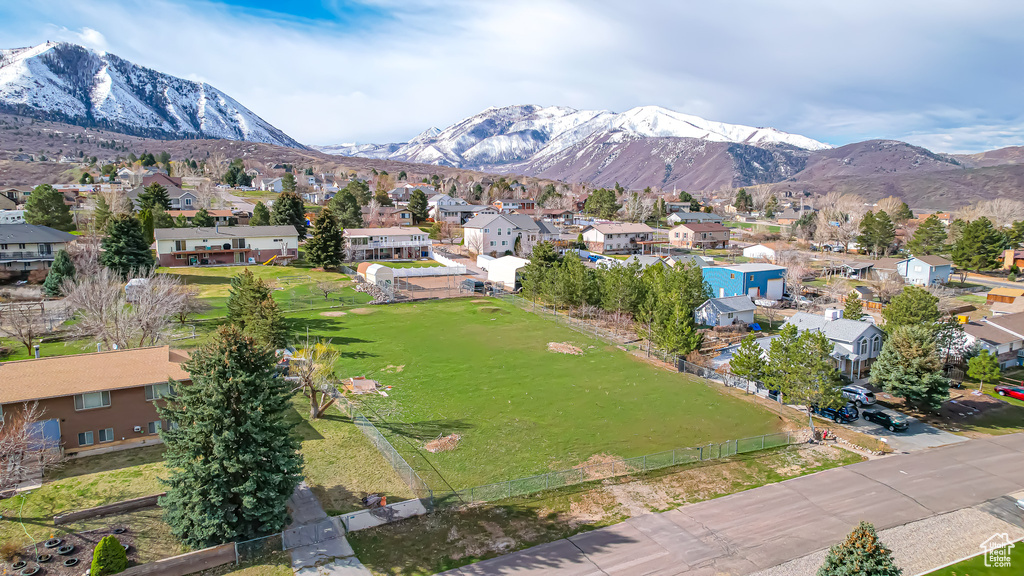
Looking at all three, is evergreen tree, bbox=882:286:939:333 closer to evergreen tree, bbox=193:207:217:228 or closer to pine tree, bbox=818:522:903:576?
pine tree, bbox=818:522:903:576

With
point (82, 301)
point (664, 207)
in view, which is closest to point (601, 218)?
point (664, 207)

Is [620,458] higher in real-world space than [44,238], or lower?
lower

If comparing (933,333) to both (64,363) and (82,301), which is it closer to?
(64,363)

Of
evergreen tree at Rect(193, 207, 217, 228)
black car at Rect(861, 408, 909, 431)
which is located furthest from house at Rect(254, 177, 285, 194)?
black car at Rect(861, 408, 909, 431)

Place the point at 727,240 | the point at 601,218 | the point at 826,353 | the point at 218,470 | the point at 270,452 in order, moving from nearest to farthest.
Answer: the point at 218,470 < the point at 270,452 < the point at 826,353 < the point at 727,240 < the point at 601,218

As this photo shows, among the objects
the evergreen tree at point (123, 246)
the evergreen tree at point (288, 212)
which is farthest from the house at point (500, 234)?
the evergreen tree at point (123, 246)
